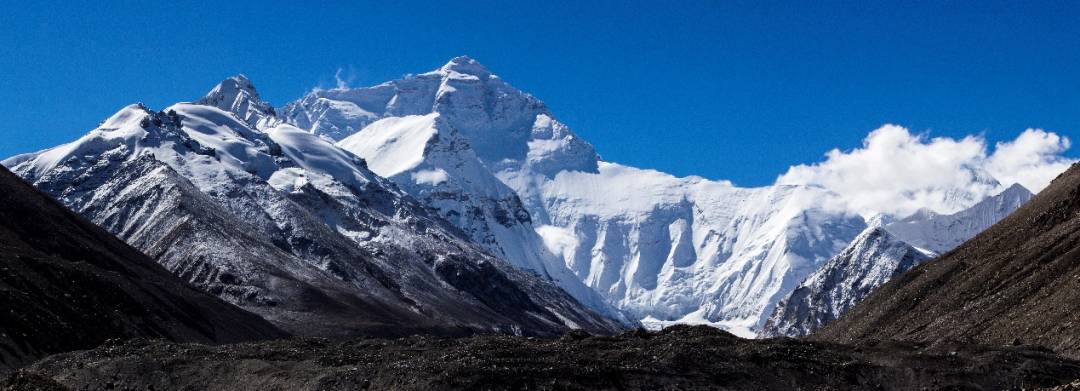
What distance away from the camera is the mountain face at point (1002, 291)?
121m

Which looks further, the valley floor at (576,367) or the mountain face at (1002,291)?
the mountain face at (1002,291)

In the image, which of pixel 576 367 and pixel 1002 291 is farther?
pixel 1002 291

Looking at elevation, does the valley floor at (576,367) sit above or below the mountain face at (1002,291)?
below

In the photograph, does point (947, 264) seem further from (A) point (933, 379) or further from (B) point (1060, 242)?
(A) point (933, 379)

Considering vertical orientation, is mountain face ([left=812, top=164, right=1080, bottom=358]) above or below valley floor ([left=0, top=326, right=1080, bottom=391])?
above

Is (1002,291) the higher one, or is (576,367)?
(1002,291)

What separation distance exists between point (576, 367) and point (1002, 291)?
63.4m

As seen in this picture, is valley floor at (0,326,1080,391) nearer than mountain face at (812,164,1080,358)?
Yes

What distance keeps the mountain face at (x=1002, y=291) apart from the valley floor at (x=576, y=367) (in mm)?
10830

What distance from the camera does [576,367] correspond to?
309 feet

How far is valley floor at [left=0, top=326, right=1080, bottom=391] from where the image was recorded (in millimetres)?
91938

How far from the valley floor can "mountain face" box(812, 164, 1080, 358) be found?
10830 mm

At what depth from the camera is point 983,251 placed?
157 meters

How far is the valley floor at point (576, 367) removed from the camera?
302 feet
